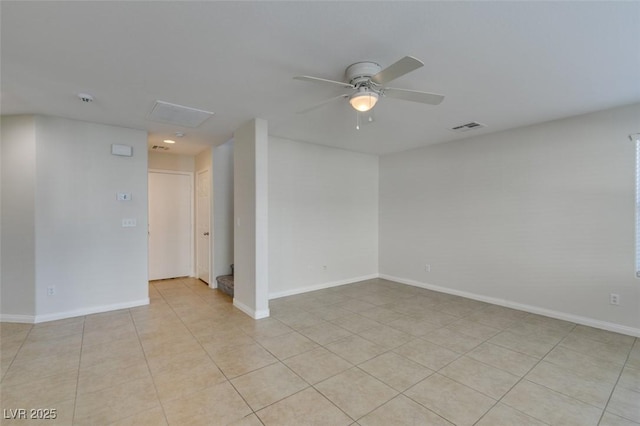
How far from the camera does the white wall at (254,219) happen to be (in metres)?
3.67

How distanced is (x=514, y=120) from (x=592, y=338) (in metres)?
2.70

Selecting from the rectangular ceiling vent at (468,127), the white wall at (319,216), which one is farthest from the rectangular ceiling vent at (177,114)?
the rectangular ceiling vent at (468,127)

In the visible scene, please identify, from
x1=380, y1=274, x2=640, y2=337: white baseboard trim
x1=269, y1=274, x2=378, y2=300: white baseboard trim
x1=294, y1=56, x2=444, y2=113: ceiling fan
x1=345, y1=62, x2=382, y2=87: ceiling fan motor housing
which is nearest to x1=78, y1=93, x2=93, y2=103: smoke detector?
x1=294, y1=56, x2=444, y2=113: ceiling fan

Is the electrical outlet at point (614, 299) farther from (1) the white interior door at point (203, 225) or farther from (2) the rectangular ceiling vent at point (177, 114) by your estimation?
(1) the white interior door at point (203, 225)

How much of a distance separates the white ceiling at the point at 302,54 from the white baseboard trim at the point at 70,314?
8.16 feet

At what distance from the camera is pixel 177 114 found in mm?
3451

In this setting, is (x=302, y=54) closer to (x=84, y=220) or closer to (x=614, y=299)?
(x=84, y=220)

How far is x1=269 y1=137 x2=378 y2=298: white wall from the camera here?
15.6 ft

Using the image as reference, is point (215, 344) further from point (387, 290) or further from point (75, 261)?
point (387, 290)

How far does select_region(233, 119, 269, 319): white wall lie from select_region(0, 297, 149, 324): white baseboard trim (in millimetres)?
1601

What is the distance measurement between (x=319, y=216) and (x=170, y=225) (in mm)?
3077

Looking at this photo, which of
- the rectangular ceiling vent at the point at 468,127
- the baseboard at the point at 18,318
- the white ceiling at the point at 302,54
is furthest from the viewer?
the rectangular ceiling vent at the point at 468,127

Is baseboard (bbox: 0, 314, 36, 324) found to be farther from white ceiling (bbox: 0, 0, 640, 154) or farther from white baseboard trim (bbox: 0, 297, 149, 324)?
white ceiling (bbox: 0, 0, 640, 154)

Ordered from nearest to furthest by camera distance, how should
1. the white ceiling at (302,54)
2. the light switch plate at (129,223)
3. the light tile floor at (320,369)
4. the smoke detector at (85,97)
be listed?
the white ceiling at (302,54) → the light tile floor at (320,369) → the smoke detector at (85,97) → the light switch plate at (129,223)
